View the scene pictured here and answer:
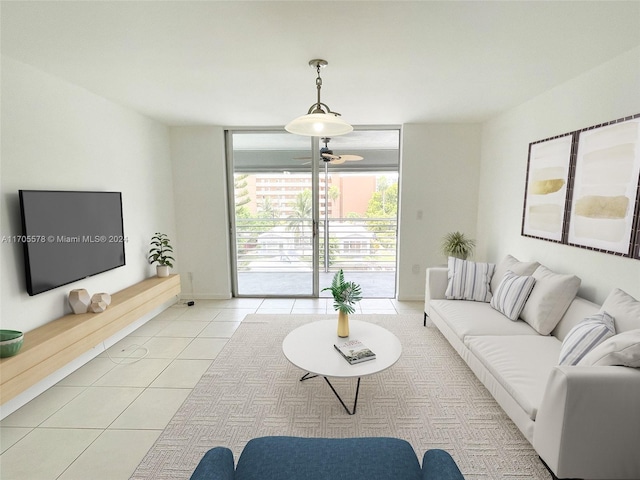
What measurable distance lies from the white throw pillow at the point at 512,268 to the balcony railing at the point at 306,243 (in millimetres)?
2325

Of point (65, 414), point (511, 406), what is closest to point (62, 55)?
point (65, 414)

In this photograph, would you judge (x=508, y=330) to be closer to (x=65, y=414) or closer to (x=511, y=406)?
(x=511, y=406)

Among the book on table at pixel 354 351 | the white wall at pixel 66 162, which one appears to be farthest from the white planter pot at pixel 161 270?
the book on table at pixel 354 351

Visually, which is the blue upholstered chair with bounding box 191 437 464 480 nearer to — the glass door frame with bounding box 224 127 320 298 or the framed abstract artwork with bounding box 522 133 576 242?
the framed abstract artwork with bounding box 522 133 576 242

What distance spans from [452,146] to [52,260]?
4.42 meters

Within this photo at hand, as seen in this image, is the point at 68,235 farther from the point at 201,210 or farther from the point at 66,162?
the point at 201,210

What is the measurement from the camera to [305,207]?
15.3 feet

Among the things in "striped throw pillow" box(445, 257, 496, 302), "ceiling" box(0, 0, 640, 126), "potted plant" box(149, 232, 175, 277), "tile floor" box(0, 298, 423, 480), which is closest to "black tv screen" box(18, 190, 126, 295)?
"potted plant" box(149, 232, 175, 277)

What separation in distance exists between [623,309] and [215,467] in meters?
2.26

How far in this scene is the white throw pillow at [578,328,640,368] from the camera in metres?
1.46

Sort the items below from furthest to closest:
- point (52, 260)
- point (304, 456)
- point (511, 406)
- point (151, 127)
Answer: point (151, 127) < point (52, 260) < point (511, 406) < point (304, 456)

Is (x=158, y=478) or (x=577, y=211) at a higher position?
(x=577, y=211)

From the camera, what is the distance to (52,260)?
2.43 m

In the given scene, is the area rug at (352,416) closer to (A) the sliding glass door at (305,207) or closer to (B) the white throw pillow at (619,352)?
(B) the white throw pillow at (619,352)
